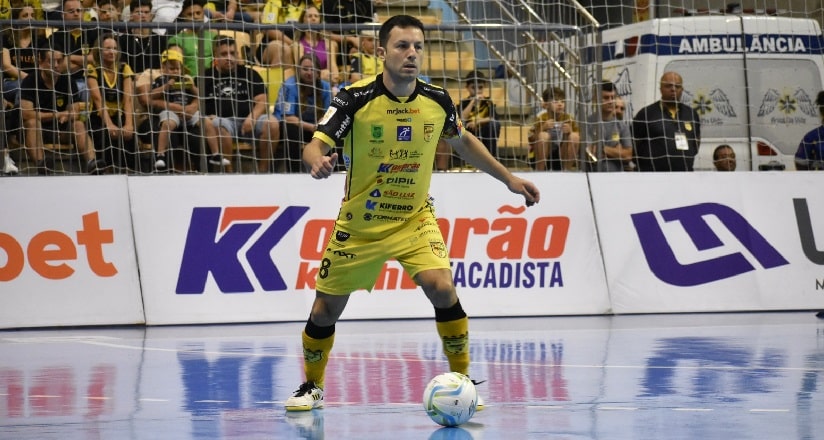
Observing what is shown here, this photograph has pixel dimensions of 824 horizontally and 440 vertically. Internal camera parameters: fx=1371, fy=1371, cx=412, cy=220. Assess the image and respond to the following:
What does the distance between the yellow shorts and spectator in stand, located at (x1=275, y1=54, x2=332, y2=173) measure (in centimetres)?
741

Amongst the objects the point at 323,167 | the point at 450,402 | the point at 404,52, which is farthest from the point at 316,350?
the point at 404,52

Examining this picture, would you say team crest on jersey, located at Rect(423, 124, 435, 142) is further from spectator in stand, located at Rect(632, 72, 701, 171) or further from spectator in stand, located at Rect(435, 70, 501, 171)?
spectator in stand, located at Rect(632, 72, 701, 171)

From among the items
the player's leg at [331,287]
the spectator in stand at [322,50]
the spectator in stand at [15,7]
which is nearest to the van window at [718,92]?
the spectator in stand at [322,50]

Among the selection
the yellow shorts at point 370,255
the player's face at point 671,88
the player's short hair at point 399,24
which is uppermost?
the player's face at point 671,88

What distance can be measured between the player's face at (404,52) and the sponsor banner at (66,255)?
6.98 meters

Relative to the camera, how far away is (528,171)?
49.8 feet

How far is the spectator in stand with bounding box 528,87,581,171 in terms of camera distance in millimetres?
15836

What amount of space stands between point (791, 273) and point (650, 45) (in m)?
4.04

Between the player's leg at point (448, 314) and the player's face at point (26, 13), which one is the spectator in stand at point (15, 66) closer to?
the player's face at point (26, 13)

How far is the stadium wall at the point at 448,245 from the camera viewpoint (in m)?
13.8

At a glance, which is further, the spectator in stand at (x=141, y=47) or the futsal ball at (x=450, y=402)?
the spectator in stand at (x=141, y=47)

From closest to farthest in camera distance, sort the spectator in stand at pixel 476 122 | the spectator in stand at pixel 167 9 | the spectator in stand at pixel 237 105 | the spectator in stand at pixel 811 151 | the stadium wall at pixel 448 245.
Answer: the stadium wall at pixel 448 245
the spectator in stand at pixel 237 105
the spectator in stand at pixel 476 122
the spectator in stand at pixel 167 9
the spectator in stand at pixel 811 151

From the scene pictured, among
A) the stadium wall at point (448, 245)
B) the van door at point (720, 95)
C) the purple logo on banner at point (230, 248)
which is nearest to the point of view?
the stadium wall at point (448, 245)

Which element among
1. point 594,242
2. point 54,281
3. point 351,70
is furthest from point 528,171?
point 54,281
